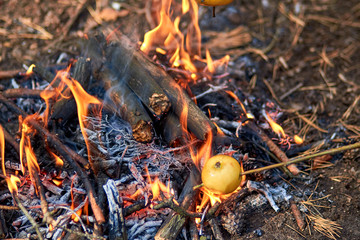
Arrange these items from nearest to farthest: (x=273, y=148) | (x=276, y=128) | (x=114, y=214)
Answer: (x=114, y=214) → (x=273, y=148) → (x=276, y=128)

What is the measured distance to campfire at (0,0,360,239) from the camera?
8.93ft

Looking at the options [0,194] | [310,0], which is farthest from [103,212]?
[310,0]

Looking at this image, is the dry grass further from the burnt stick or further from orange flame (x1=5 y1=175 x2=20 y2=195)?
orange flame (x1=5 y1=175 x2=20 y2=195)

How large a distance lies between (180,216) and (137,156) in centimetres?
71

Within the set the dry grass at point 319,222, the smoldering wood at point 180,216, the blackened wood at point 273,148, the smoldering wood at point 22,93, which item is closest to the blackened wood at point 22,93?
the smoldering wood at point 22,93

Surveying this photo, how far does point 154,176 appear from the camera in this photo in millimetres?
3064

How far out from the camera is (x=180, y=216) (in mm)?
2750

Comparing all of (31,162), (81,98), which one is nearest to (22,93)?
(81,98)

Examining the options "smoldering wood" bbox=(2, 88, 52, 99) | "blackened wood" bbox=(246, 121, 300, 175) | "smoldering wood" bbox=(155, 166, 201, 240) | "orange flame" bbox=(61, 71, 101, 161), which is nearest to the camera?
"smoldering wood" bbox=(155, 166, 201, 240)

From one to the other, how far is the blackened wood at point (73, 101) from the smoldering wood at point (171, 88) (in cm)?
42

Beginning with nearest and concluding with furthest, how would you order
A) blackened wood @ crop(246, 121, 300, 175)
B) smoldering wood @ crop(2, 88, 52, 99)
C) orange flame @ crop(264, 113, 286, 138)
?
1. blackened wood @ crop(246, 121, 300, 175)
2. smoldering wood @ crop(2, 88, 52, 99)
3. orange flame @ crop(264, 113, 286, 138)

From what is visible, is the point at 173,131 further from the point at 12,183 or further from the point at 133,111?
the point at 12,183

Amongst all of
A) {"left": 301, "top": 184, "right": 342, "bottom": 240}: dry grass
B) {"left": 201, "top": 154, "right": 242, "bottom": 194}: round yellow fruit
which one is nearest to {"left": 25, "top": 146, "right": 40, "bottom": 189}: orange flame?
{"left": 201, "top": 154, "right": 242, "bottom": 194}: round yellow fruit

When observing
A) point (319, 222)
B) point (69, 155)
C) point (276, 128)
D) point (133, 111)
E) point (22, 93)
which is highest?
point (22, 93)
